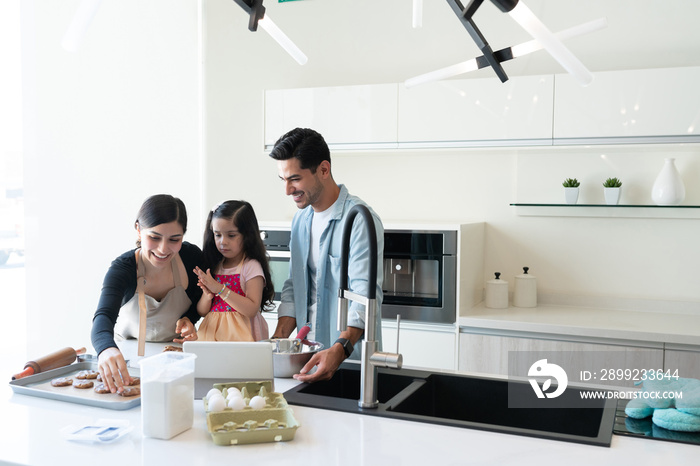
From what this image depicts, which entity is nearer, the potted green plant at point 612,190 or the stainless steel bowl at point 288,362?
the stainless steel bowl at point 288,362

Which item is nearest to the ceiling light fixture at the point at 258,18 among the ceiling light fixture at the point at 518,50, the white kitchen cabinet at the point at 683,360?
the ceiling light fixture at the point at 518,50

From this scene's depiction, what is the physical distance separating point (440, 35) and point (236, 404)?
285 cm

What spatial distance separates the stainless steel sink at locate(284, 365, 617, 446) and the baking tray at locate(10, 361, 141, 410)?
407 mm

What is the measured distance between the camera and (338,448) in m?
1.35

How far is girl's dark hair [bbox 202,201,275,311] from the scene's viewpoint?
2.37m

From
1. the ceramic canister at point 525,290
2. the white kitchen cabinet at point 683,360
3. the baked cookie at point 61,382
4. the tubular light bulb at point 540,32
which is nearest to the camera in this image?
the tubular light bulb at point 540,32

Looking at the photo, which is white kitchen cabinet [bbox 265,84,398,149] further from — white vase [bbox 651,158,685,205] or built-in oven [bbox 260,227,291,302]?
white vase [bbox 651,158,685,205]

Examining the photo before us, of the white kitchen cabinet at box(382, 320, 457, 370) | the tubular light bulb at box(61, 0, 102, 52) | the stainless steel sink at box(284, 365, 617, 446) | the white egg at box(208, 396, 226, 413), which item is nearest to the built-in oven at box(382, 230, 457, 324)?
the white kitchen cabinet at box(382, 320, 457, 370)

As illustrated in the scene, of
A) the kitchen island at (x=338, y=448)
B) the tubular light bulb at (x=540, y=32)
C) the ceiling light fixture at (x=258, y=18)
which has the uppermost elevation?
the ceiling light fixture at (x=258, y=18)

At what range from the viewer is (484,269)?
379 cm

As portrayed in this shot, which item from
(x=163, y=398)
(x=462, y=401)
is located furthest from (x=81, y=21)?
(x=462, y=401)

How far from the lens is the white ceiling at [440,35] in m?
3.36

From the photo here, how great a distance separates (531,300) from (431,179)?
A: 0.90 meters

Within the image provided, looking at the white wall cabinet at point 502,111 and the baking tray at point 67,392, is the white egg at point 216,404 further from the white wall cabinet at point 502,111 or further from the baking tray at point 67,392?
the white wall cabinet at point 502,111
